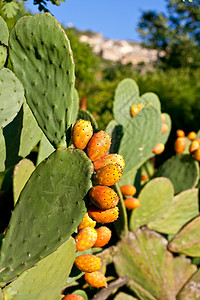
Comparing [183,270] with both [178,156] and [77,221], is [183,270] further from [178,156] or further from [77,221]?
[77,221]

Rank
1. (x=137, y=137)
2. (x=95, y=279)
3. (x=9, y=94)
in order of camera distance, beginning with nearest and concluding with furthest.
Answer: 1. (x=9, y=94)
2. (x=95, y=279)
3. (x=137, y=137)

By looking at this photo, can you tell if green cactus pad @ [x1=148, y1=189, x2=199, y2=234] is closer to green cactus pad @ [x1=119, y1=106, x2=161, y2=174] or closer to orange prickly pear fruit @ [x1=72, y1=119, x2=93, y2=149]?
green cactus pad @ [x1=119, y1=106, x2=161, y2=174]

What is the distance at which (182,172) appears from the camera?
100.0 inches

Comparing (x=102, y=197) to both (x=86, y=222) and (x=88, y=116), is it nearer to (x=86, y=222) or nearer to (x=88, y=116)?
(x=86, y=222)

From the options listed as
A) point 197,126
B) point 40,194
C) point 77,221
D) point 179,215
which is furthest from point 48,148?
point 197,126

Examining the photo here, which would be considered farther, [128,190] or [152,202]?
[152,202]

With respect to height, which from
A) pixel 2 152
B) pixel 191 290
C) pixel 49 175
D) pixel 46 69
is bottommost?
pixel 191 290

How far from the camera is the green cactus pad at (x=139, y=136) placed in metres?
2.18

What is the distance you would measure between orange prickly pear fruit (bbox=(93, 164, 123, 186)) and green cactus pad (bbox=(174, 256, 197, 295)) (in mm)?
1342

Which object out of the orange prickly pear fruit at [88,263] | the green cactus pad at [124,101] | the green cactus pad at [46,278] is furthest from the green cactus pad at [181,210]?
the green cactus pad at [46,278]

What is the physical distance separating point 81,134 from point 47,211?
301mm

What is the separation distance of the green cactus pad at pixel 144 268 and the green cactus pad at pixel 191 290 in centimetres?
8

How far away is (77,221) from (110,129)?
1.13m

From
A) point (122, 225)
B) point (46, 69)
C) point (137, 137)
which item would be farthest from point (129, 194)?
point (46, 69)
